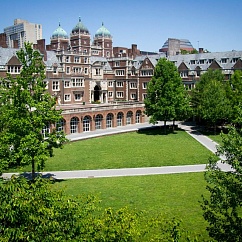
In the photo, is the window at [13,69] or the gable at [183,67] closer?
the window at [13,69]

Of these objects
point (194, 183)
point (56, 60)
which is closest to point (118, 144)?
point (194, 183)

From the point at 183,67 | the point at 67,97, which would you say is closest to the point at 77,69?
the point at 67,97

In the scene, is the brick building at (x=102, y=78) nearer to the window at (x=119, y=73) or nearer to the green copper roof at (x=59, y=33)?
the window at (x=119, y=73)

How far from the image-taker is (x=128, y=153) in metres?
40.3

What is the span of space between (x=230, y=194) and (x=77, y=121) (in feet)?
137

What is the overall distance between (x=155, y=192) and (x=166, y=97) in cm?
2911

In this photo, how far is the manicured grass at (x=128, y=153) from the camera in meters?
35.5

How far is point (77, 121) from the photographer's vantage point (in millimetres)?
54094

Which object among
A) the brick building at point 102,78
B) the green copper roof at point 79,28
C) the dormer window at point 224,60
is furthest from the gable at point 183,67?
the green copper roof at point 79,28

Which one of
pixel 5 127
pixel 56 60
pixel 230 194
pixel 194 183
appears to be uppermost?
pixel 56 60

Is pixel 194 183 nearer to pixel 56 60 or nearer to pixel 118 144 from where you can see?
pixel 118 144

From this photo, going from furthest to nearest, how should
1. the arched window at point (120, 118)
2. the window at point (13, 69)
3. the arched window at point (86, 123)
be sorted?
the arched window at point (120, 118) → the window at point (13, 69) → the arched window at point (86, 123)

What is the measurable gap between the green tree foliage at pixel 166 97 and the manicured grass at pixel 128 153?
3861 millimetres

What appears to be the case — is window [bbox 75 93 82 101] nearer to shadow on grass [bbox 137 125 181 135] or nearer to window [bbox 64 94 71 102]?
window [bbox 64 94 71 102]
